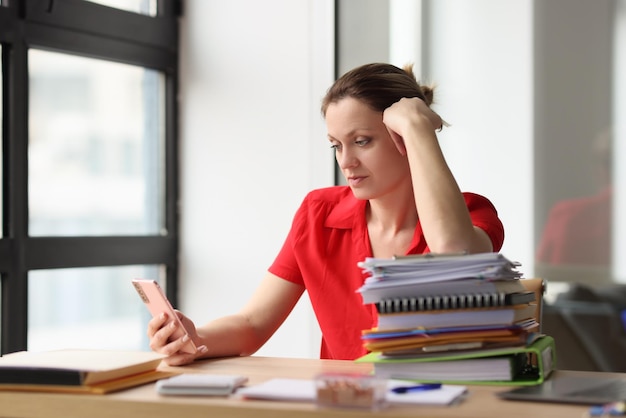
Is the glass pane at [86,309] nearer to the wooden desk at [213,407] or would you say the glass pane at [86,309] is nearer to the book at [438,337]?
the wooden desk at [213,407]

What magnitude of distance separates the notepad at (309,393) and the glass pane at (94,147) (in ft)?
5.67

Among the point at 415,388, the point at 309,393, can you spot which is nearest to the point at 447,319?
the point at 415,388

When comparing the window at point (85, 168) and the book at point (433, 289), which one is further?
the window at point (85, 168)

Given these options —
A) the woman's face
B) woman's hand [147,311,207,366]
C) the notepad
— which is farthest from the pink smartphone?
the woman's face

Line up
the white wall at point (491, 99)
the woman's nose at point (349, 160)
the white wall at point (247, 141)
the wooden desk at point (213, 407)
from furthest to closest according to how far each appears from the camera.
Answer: the white wall at point (247, 141), the white wall at point (491, 99), the woman's nose at point (349, 160), the wooden desk at point (213, 407)

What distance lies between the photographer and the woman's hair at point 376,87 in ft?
6.25

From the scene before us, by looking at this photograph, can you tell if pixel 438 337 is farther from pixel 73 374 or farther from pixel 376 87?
pixel 376 87

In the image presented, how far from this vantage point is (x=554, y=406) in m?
1.18

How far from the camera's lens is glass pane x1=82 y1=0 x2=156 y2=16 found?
3072 millimetres

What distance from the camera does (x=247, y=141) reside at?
3268 mm

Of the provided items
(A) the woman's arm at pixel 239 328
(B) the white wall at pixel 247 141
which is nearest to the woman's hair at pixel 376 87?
(A) the woman's arm at pixel 239 328

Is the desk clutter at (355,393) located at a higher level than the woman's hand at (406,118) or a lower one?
lower

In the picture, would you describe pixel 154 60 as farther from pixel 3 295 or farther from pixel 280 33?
pixel 3 295

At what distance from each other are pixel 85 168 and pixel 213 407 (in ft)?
6.58
